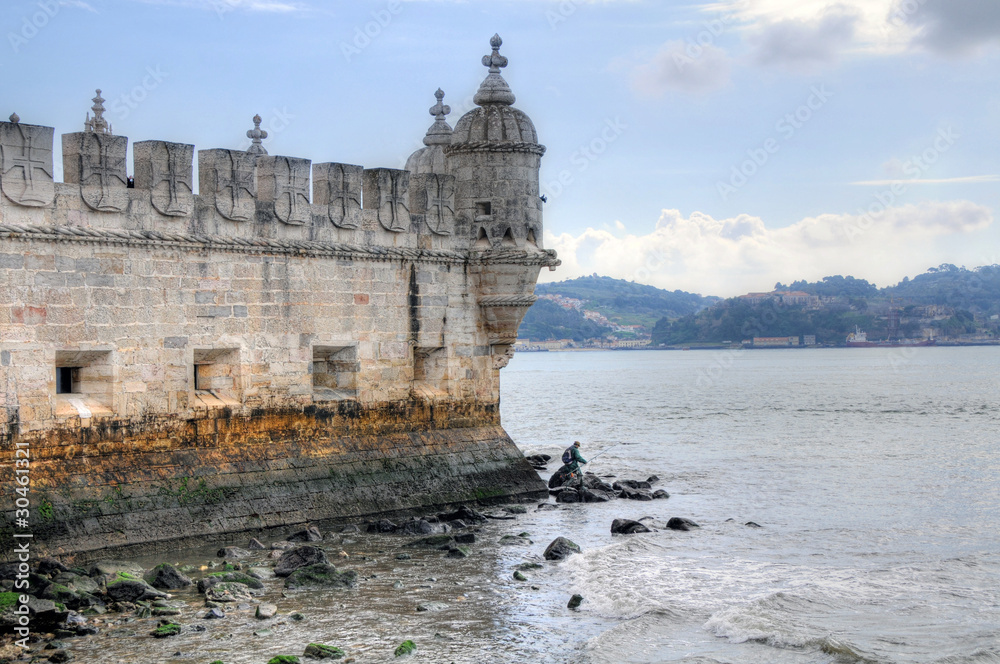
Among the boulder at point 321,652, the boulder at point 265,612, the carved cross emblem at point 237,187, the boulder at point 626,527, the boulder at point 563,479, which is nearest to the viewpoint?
the boulder at point 321,652

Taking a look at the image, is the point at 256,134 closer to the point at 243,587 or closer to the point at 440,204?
the point at 440,204

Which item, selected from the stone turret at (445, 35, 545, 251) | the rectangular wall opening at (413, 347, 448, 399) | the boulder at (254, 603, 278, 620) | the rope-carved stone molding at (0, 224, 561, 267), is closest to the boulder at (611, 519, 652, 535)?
the rectangular wall opening at (413, 347, 448, 399)

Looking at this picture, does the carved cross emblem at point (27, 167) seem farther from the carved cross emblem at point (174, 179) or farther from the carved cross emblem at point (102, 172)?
the carved cross emblem at point (174, 179)

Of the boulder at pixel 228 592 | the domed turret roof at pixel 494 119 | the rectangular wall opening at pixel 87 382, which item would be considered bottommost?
the boulder at pixel 228 592

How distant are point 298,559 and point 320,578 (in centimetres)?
54

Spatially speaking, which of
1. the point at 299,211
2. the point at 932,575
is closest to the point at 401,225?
the point at 299,211

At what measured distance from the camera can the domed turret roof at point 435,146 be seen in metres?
22.7

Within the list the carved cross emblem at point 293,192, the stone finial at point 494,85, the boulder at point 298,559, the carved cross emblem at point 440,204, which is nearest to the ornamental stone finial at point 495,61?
the stone finial at point 494,85

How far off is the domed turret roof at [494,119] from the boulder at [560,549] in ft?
22.0

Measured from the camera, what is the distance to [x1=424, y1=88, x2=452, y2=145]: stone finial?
75.9ft

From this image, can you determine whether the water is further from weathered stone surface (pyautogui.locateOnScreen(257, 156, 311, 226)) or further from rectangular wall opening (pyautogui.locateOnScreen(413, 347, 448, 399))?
weathered stone surface (pyautogui.locateOnScreen(257, 156, 311, 226))

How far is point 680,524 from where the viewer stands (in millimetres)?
18703

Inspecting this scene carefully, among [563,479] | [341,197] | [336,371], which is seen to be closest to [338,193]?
[341,197]

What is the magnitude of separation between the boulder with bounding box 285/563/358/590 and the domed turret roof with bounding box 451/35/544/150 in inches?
313
